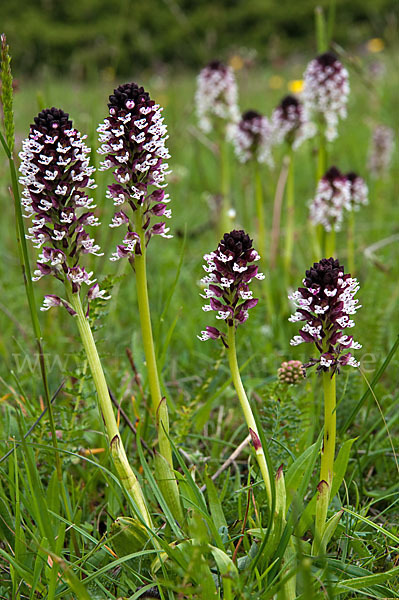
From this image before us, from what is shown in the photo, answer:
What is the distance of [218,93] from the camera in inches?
218

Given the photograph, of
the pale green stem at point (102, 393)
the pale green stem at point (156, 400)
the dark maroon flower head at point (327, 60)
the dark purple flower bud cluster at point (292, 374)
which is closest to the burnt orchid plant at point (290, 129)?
the dark maroon flower head at point (327, 60)

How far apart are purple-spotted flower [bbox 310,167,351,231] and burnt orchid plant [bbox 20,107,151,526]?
8.06 ft

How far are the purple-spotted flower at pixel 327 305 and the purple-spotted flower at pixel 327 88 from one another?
279 centimetres

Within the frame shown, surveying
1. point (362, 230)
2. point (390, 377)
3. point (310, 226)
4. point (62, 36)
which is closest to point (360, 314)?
point (390, 377)

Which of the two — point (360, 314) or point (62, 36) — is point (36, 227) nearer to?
point (360, 314)

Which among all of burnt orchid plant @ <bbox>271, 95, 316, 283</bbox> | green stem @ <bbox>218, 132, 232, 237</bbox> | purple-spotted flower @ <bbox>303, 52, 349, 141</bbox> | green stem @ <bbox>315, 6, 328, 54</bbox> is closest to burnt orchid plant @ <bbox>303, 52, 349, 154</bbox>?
purple-spotted flower @ <bbox>303, 52, 349, 141</bbox>

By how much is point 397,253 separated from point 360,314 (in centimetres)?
168

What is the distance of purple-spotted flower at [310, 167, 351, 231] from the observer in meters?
4.13

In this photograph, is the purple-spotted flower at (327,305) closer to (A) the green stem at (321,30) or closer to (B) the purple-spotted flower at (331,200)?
(B) the purple-spotted flower at (331,200)

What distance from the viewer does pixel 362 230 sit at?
6.35 m

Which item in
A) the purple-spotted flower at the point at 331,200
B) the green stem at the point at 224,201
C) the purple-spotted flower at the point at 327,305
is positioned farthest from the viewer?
the green stem at the point at 224,201

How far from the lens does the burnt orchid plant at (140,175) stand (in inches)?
78.6

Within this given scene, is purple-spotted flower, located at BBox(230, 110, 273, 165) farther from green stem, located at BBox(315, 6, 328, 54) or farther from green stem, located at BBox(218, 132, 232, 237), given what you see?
green stem, located at BBox(315, 6, 328, 54)

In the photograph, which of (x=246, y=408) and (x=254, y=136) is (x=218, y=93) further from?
(x=246, y=408)
